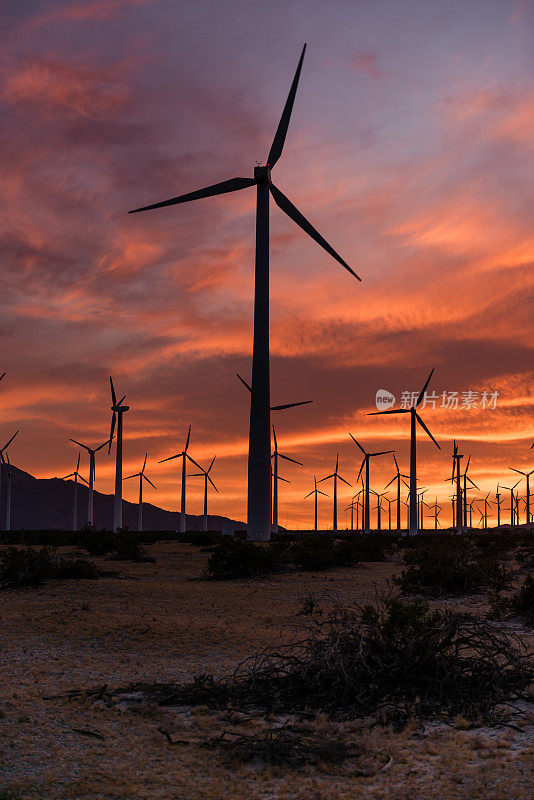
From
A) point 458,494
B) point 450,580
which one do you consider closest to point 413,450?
point 458,494

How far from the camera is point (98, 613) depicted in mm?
17781

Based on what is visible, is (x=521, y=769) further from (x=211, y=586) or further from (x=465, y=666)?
(x=211, y=586)

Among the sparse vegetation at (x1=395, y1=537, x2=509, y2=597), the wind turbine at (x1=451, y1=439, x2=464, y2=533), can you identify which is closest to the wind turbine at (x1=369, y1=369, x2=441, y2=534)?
the wind turbine at (x1=451, y1=439, x2=464, y2=533)

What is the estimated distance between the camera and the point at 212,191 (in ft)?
192

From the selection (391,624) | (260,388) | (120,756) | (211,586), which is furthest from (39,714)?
(260,388)

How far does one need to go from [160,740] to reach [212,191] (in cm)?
5443

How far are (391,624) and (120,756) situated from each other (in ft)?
15.7

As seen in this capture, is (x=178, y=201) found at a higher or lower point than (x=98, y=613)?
higher

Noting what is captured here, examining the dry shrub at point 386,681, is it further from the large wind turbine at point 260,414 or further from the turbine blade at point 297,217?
the turbine blade at point 297,217

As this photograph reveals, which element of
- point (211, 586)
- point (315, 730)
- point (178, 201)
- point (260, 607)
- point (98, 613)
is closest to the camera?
point (315, 730)

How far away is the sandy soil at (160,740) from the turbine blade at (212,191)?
154 feet

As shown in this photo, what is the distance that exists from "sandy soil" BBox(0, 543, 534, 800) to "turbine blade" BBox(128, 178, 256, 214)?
47053 millimetres

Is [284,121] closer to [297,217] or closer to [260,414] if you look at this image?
[297,217]

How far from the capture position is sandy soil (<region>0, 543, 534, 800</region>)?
23.7 feet
